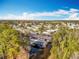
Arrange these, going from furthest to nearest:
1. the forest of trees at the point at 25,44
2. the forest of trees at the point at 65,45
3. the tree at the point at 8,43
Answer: the tree at the point at 8,43 < the forest of trees at the point at 25,44 < the forest of trees at the point at 65,45

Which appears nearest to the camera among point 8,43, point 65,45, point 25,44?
point 65,45

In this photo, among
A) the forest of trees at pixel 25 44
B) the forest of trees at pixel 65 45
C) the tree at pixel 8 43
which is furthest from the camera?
the tree at pixel 8 43

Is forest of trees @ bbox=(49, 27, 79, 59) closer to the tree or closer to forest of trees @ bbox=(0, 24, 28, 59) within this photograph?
forest of trees @ bbox=(0, 24, 28, 59)

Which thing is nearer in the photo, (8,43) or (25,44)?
(8,43)

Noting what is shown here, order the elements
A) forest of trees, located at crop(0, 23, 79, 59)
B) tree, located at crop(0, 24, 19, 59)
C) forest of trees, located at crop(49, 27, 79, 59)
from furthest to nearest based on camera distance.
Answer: tree, located at crop(0, 24, 19, 59) < forest of trees, located at crop(0, 23, 79, 59) < forest of trees, located at crop(49, 27, 79, 59)

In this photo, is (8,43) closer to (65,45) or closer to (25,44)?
(25,44)

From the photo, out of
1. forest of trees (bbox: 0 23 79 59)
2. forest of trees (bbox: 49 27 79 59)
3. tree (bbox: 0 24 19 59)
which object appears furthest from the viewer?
tree (bbox: 0 24 19 59)

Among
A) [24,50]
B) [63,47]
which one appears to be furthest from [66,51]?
[24,50]

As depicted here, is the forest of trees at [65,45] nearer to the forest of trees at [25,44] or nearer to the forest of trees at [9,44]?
the forest of trees at [25,44]

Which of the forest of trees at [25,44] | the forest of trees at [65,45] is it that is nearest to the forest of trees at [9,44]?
the forest of trees at [25,44]

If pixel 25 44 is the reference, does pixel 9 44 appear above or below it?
above

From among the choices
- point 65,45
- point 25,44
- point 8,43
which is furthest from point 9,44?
point 65,45

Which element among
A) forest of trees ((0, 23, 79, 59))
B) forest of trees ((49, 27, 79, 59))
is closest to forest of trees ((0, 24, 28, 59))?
forest of trees ((0, 23, 79, 59))
